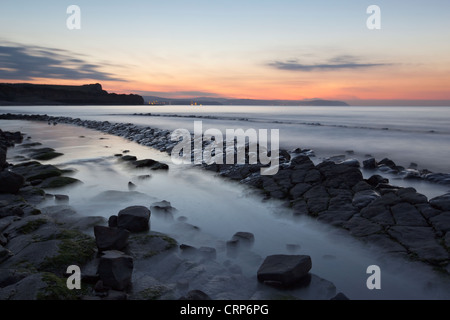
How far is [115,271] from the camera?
4.51 m

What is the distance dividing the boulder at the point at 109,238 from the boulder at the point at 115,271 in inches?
38.1

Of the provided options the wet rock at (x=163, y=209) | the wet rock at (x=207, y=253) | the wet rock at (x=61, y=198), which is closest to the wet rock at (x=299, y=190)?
the wet rock at (x=163, y=209)

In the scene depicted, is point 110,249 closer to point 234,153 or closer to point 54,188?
point 54,188

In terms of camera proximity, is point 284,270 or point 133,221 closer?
point 284,270

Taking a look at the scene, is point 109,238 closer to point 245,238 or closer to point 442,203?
point 245,238

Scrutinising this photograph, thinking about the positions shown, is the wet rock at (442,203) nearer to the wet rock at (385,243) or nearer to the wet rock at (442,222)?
the wet rock at (442,222)

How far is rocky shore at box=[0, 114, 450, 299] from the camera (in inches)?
185

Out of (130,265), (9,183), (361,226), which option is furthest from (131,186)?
(361,226)

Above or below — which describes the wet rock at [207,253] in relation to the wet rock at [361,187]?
below

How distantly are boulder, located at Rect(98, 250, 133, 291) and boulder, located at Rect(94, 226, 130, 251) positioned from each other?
0.97 metres

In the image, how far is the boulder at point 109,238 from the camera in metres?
5.66

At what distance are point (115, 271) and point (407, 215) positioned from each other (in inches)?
254
